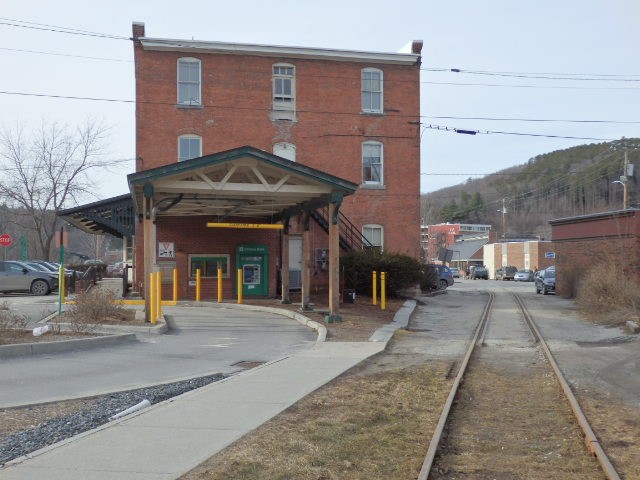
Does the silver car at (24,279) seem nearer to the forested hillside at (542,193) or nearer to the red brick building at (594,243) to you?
the red brick building at (594,243)

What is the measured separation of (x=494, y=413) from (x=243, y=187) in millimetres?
11260

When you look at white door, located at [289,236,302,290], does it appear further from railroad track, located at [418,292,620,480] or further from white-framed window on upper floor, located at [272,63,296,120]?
railroad track, located at [418,292,620,480]

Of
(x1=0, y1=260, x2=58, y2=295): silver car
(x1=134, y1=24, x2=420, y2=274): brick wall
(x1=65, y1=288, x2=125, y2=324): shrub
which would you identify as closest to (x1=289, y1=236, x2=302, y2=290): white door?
(x1=134, y1=24, x2=420, y2=274): brick wall

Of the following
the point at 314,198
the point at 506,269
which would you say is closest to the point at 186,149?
the point at 314,198

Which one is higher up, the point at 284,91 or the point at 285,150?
the point at 284,91

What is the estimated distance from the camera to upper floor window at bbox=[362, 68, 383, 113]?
109ft

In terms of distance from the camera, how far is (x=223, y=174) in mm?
20141

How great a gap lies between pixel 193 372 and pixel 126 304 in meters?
12.8

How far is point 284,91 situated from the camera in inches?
1289

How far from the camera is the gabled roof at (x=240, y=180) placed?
17452mm

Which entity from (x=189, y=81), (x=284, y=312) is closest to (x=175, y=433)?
(x=284, y=312)

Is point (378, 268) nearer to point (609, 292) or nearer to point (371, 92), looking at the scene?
point (609, 292)

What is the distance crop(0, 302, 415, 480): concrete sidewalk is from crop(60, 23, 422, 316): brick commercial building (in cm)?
1694

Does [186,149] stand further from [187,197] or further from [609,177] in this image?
[609,177]
